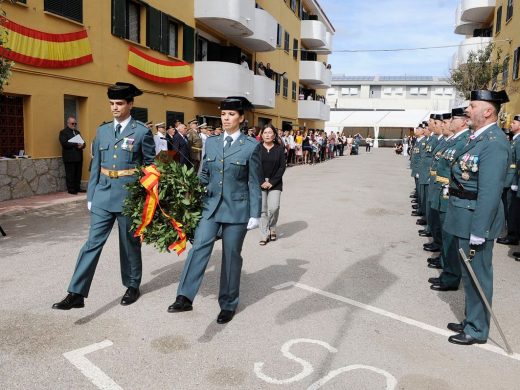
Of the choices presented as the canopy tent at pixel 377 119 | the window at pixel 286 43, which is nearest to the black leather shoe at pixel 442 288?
the window at pixel 286 43

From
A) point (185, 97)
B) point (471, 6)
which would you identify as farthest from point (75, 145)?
point (471, 6)

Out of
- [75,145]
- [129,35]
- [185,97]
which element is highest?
[129,35]

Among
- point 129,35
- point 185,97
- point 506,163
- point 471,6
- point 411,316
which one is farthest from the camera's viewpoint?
point 471,6

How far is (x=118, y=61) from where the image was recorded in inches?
585

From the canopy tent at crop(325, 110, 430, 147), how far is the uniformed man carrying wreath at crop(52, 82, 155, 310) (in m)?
50.6

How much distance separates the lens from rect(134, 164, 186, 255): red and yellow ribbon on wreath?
4.48 metres

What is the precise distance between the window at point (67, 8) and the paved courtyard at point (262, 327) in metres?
6.99

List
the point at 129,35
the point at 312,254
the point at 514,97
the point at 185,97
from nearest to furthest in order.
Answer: the point at 312,254
the point at 129,35
the point at 185,97
the point at 514,97

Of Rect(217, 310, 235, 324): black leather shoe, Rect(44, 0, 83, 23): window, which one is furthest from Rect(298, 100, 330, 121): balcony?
Rect(217, 310, 235, 324): black leather shoe

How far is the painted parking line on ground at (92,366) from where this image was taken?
336 centimetres

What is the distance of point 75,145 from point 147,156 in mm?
8523

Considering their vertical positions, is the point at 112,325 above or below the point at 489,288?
below

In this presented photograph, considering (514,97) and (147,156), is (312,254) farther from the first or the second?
(514,97)

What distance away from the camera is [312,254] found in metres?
7.21
